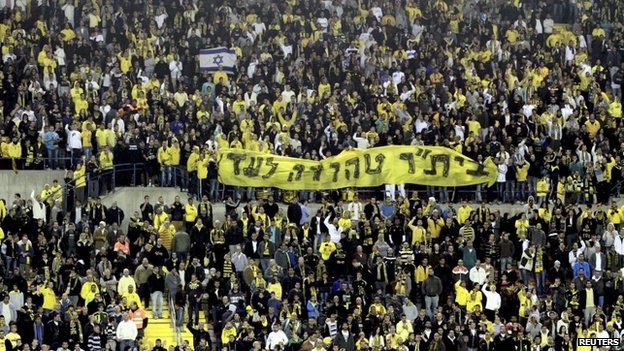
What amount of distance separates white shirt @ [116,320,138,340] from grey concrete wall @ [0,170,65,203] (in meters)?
7.76

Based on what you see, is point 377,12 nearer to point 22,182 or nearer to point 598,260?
point 22,182

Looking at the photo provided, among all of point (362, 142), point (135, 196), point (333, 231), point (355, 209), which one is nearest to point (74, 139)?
point (135, 196)

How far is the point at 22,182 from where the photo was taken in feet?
183

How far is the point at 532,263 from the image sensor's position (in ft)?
171

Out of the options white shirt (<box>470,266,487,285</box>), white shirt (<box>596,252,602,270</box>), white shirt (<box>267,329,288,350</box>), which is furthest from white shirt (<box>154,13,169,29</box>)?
white shirt (<box>267,329,288,350</box>)

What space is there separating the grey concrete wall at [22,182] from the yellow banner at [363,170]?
4.17 meters

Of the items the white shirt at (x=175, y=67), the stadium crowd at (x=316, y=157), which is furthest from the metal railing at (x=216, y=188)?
the white shirt at (x=175, y=67)

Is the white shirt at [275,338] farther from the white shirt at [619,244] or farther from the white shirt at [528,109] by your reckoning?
the white shirt at [528,109]

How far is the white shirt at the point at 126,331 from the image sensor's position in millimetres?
48781

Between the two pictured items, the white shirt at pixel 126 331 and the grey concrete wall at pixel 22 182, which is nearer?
the white shirt at pixel 126 331

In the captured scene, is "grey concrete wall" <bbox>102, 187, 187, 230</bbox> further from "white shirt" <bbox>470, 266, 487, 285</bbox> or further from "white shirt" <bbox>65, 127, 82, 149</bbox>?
"white shirt" <bbox>470, 266, 487, 285</bbox>

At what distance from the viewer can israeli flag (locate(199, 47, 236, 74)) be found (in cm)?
6056

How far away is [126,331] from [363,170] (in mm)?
8523

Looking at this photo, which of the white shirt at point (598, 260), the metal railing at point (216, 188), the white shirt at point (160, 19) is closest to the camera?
the white shirt at point (598, 260)
